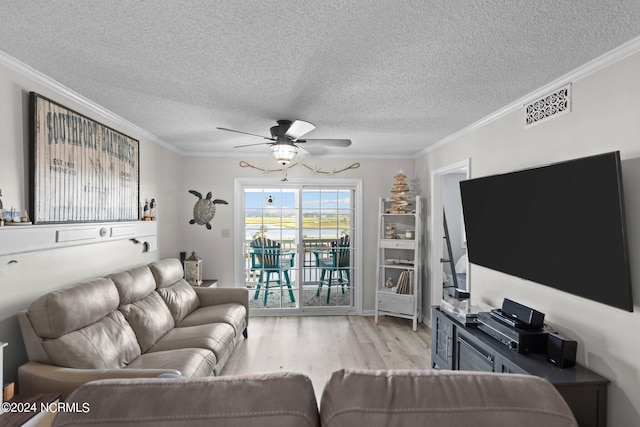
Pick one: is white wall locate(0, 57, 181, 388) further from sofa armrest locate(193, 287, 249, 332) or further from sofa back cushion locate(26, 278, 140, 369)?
sofa armrest locate(193, 287, 249, 332)

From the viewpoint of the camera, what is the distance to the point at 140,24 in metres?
1.66

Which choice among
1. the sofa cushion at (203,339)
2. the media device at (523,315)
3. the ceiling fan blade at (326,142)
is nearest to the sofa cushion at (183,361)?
the sofa cushion at (203,339)

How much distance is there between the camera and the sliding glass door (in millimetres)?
5188

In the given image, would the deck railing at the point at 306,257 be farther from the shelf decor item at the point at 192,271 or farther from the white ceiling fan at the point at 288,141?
the white ceiling fan at the point at 288,141

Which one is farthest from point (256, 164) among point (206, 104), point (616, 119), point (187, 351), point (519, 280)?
point (616, 119)

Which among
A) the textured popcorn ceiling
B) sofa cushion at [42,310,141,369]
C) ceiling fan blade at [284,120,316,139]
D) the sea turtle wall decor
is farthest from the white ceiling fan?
the sea turtle wall decor

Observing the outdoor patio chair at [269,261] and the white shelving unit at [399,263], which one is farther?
the outdoor patio chair at [269,261]

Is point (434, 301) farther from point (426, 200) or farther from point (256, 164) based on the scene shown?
point (256, 164)

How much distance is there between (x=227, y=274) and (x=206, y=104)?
2899 mm

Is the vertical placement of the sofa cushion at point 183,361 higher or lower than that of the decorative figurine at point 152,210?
lower

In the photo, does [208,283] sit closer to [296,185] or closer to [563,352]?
[296,185]

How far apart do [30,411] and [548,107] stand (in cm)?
366

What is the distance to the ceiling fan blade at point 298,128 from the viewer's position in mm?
2787

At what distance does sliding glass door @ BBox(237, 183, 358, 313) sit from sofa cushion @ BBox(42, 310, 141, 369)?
8.38ft
